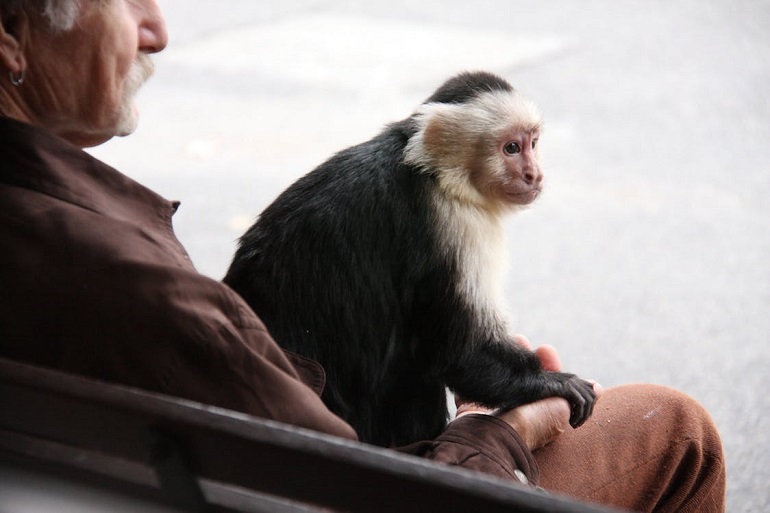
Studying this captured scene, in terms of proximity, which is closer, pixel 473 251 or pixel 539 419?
pixel 539 419

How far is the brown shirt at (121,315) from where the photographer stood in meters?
0.78

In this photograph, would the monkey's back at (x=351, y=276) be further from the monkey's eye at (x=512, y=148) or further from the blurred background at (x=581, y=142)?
the blurred background at (x=581, y=142)

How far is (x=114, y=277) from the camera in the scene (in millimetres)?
790

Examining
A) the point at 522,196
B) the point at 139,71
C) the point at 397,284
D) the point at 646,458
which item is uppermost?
the point at 139,71

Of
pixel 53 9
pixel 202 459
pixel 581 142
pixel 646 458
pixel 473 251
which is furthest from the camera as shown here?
pixel 581 142

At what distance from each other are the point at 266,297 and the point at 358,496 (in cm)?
50

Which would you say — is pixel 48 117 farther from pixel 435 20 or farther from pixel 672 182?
pixel 435 20

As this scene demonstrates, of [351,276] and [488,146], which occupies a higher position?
[488,146]

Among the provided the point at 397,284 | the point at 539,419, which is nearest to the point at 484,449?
the point at 539,419

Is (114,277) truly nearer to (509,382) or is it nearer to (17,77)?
(17,77)

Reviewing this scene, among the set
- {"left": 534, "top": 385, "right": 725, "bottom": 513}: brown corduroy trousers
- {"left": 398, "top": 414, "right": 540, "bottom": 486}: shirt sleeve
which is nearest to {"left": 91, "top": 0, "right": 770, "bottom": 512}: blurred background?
{"left": 534, "top": 385, "right": 725, "bottom": 513}: brown corduroy trousers

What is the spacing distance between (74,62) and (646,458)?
2.52 ft

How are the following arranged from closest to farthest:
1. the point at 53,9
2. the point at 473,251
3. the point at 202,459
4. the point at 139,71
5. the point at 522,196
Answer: the point at 202,459
the point at 53,9
the point at 139,71
the point at 473,251
the point at 522,196

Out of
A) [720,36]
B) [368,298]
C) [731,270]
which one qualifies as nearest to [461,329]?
[368,298]
